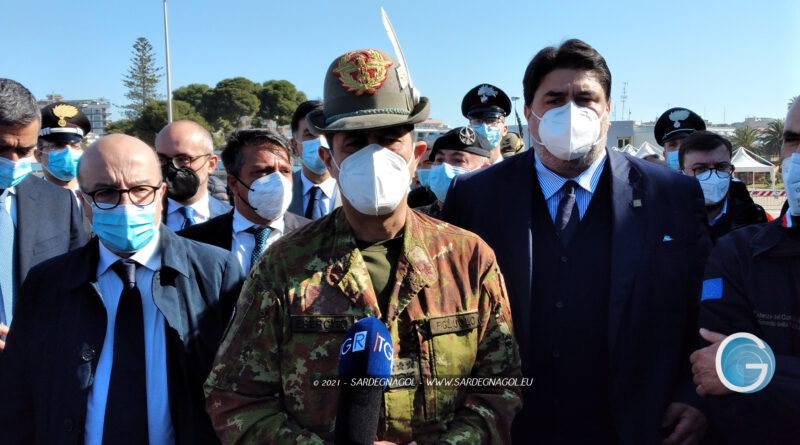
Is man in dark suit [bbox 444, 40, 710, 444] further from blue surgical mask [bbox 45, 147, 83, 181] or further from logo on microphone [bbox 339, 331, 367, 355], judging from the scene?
blue surgical mask [bbox 45, 147, 83, 181]

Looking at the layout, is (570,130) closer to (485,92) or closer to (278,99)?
(485,92)

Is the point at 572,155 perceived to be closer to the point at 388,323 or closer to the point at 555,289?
the point at 555,289

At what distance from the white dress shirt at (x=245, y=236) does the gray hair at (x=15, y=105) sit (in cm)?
126

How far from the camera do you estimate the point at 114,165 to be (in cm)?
244

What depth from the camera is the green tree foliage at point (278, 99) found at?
49.8 metres

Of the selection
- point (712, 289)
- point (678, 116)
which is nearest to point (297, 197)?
point (712, 289)

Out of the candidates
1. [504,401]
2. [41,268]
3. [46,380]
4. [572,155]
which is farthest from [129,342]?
[572,155]

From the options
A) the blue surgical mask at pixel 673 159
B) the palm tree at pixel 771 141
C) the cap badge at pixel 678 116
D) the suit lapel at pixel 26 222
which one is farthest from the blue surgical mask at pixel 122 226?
the palm tree at pixel 771 141

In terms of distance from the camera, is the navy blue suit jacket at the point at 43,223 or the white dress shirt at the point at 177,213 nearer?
the navy blue suit jacket at the point at 43,223

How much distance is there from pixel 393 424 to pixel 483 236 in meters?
1.01

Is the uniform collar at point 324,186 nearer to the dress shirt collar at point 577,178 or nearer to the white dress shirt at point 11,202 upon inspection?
the white dress shirt at point 11,202

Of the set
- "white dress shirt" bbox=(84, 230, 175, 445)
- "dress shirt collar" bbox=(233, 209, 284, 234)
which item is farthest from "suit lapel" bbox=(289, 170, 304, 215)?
"white dress shirt" bbox=(84, 230, 175, 445)

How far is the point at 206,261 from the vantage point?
251 centimetres

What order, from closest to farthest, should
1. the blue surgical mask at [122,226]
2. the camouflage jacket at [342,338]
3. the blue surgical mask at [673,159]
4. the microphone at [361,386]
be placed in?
the microphone at [361,386]
the camouflage jacket at [342,338]
the blue surgical mask at [122,226]
the blue surgical mask at [673,159]
